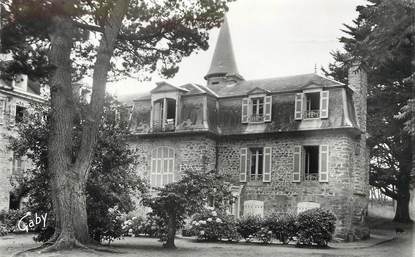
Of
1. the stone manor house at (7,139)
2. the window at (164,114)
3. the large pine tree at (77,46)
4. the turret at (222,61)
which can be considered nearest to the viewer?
the large pine tree at (77,46)

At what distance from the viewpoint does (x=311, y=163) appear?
76.5 feet

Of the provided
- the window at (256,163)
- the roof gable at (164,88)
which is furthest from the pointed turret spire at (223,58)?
the window at (256,163)

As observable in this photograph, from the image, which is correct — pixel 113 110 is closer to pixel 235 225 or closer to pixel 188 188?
pixel 188 188

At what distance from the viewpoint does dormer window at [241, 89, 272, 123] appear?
23.5 metres

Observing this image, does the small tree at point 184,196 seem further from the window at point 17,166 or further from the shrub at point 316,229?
the window at point 17,166

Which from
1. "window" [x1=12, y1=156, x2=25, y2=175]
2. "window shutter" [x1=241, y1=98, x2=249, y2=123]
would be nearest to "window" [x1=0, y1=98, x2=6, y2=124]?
"window" [x1=12, y1=156, x2=25, y2=175]

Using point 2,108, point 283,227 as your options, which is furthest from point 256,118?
→ point 2,108

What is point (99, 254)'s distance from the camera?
12.3 m

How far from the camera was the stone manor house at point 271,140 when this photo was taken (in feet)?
70.9

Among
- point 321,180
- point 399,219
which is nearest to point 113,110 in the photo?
point 321,180

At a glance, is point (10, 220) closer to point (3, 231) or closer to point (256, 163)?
point (3, 231)

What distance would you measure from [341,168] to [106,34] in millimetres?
11917

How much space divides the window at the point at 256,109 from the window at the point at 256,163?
1410 mm

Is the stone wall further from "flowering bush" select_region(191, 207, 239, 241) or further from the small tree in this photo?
the small tree
